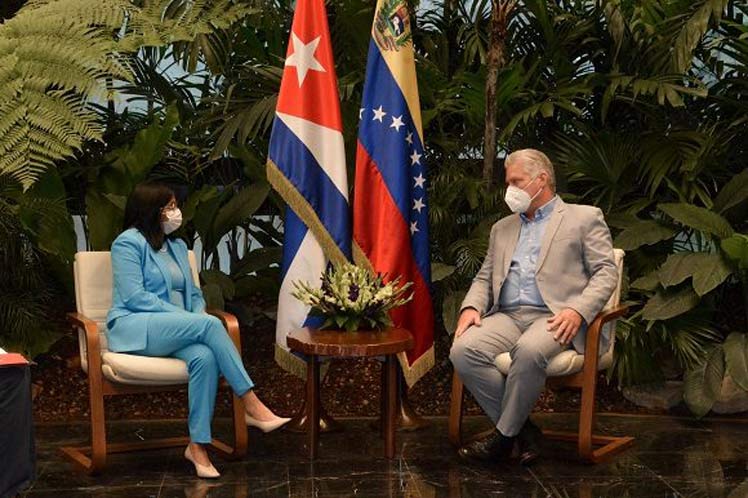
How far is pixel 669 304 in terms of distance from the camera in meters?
5.40

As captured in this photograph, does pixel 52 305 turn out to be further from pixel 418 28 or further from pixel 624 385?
pixel 624 385

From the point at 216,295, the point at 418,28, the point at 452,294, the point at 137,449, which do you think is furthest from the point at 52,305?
the point at 418,28

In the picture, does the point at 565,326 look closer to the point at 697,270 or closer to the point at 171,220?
the point at 697,270

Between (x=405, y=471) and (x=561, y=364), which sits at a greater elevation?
(x=561, y=364)

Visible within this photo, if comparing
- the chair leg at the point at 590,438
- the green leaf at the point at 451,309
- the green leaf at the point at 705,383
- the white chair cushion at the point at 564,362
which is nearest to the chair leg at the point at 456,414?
the white chair cushion at the point at 564,362

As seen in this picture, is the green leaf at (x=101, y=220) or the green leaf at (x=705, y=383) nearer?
the green leaf at (x=705, y=383)

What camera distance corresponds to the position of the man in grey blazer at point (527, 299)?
14.0 ft

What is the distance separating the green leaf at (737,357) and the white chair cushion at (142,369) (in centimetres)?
249

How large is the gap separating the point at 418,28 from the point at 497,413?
9.22ft

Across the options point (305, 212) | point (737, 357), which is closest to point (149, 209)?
point (305, 212)

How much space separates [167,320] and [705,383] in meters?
2.51

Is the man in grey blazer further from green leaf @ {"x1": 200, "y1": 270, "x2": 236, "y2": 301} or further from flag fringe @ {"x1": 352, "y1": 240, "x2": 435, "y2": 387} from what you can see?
green leaf @ {"x1": 200, "y1": 270, "x2": 236, "y2": 301}

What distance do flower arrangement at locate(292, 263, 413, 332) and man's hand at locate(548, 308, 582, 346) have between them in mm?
672

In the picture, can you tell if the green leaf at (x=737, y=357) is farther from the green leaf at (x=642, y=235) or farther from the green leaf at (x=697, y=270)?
the green leaf at (x=642, y=235)
